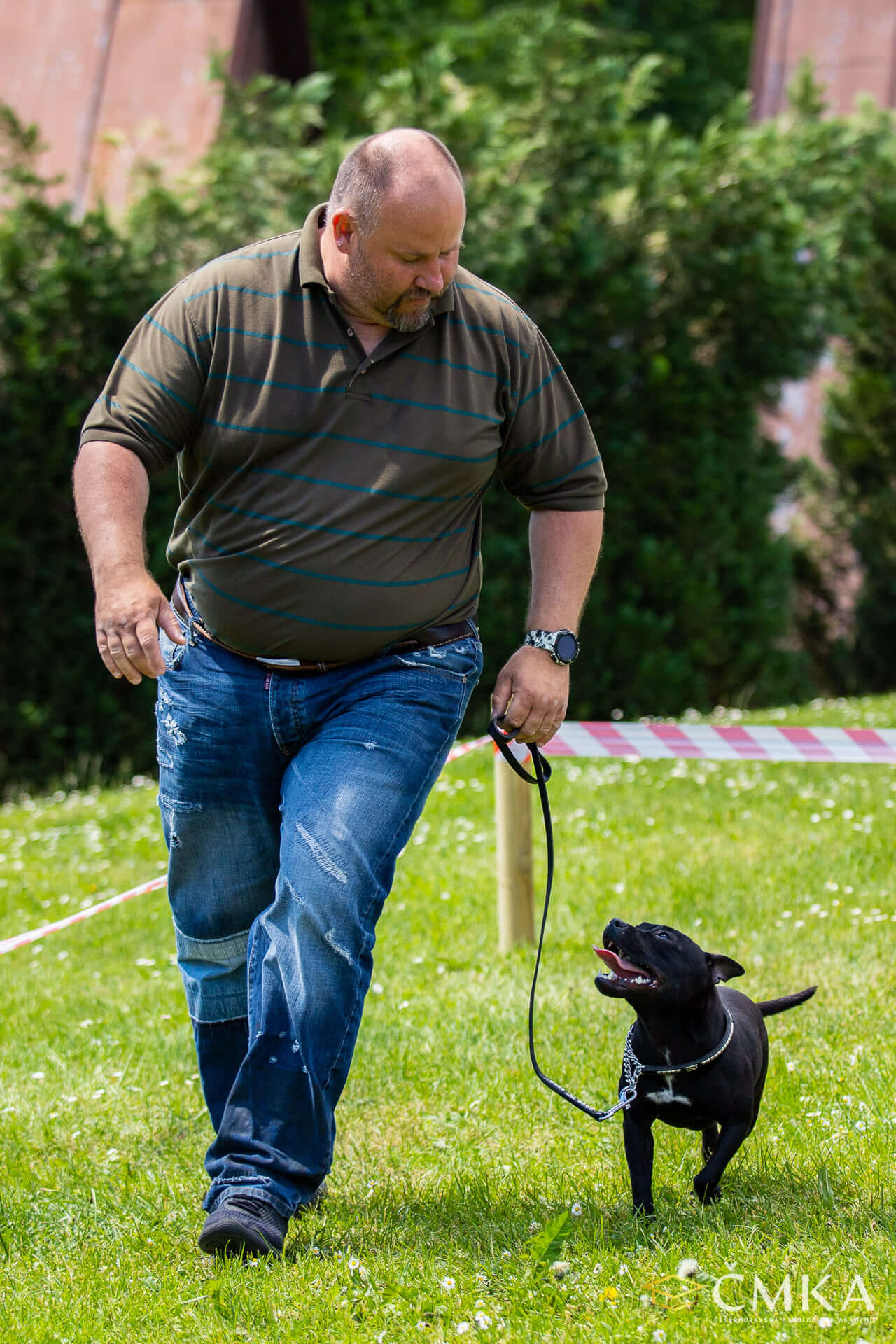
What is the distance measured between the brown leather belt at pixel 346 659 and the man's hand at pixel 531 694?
137mm

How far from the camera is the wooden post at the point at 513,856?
16.0ft

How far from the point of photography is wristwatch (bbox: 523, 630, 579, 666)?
3139 millimetres

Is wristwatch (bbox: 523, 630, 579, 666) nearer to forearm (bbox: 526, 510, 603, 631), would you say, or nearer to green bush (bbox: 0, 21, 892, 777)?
forearm (bbox: 526, 510, 603, 631)

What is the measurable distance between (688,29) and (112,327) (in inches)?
656

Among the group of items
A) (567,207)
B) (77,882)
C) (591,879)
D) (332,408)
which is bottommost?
(77,882)

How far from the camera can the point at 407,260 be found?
284 centimetres

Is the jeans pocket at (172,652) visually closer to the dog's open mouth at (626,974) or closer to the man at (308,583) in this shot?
the man at (308,583)

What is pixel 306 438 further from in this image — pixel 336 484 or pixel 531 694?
pixel 531 694

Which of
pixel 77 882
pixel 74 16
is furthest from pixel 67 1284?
pixel 74 16

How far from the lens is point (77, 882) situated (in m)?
6.83

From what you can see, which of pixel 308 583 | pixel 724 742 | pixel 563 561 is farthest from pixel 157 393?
pixel 724 742

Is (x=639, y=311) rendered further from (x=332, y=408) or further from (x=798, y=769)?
(x=332, y=408)

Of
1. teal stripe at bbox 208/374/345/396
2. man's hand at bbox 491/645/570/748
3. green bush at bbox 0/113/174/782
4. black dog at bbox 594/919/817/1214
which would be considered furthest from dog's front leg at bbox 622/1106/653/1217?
green bush at bbox 0/113/174/782

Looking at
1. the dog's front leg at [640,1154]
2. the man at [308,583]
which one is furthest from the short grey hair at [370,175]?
the dog's front leg at [640,1154]
